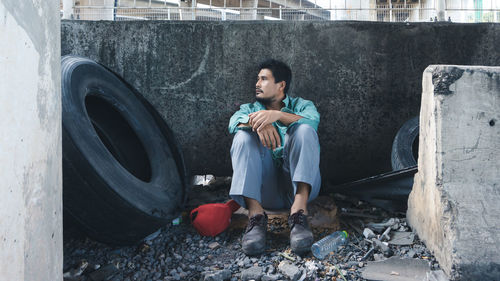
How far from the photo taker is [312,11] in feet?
13.3

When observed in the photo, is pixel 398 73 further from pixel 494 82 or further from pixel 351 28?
pixel 494 82

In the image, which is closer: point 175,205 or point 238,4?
point 175,205

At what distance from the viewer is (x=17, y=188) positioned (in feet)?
4.27

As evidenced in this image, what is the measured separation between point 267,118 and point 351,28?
160 cm

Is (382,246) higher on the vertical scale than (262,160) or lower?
lower

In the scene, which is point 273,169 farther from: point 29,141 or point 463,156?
point 29,141

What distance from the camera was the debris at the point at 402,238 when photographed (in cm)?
275

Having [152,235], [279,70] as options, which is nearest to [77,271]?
[152,235]

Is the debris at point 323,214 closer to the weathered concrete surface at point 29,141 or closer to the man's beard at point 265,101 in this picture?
the man's beard at point 265,101

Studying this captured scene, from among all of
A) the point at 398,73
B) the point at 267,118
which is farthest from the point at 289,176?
the point at 398,73

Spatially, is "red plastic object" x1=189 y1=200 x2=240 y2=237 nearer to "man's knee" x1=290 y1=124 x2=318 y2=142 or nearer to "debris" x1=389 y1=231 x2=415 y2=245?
"man's knee" x1=290 y1=124 x2=318 y2=142

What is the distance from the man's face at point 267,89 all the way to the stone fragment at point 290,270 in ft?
4.75

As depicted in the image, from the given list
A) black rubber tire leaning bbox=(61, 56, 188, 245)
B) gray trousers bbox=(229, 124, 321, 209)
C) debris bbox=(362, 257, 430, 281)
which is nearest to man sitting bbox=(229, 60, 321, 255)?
gray trousers bbox=(229, 124, 321, 209)

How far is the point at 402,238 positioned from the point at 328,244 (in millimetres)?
517
